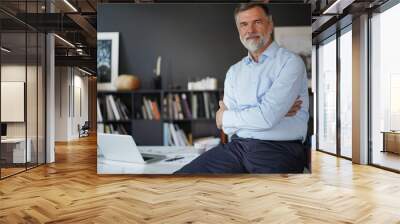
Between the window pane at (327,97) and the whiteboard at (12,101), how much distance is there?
6174mm

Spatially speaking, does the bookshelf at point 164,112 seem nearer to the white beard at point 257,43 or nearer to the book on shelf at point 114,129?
the book on shelf at point 114,129

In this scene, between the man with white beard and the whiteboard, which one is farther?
the whiteboard

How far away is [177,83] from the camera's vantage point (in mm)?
4926

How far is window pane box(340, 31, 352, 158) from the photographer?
7.96 m

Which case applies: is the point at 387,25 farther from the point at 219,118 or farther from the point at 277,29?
the point at 219,118

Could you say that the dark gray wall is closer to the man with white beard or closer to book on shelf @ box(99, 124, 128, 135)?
the man with white beard

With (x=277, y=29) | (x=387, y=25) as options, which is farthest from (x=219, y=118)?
(x=387, y=25)

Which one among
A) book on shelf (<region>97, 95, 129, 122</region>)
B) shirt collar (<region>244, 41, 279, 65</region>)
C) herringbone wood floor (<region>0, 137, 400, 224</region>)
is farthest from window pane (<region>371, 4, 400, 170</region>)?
book on shelf (<region>97, 95, 129, 122</region>)

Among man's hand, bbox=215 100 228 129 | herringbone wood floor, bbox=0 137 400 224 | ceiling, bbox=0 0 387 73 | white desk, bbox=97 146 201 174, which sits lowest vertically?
herringbone wood floor, bbox=0 137 400 224

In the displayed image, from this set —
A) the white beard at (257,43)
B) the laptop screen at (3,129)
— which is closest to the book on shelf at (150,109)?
the white beard at (257,43)

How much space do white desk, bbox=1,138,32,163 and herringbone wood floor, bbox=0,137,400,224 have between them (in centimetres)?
30

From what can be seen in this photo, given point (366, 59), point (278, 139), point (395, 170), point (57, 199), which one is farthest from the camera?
point (366, 59)

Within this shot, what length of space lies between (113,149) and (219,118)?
1365mm

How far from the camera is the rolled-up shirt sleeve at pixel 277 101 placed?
4719mm
